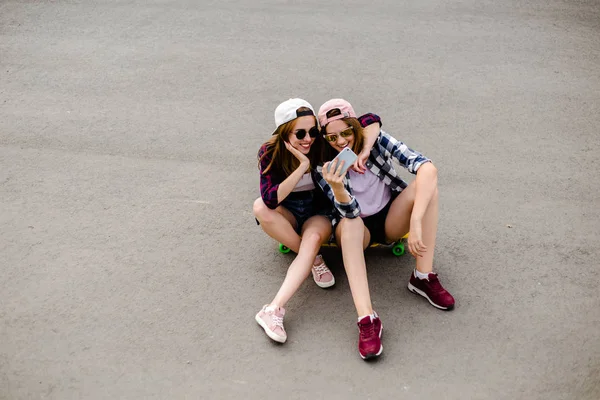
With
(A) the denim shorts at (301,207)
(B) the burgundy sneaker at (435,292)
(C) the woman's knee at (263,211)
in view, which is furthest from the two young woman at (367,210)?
(C) the woman's knee at (263,211)

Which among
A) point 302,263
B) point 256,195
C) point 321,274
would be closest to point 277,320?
point 302,263

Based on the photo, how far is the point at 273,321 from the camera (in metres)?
3.81

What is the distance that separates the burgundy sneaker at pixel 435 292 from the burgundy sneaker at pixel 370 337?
1.38 feet

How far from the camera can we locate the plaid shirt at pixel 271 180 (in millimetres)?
3811

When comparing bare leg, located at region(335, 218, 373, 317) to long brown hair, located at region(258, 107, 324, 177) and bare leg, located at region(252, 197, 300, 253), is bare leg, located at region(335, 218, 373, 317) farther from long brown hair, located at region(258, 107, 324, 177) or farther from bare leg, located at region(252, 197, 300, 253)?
long brown hair, located at region(258, 107, 324, 177)

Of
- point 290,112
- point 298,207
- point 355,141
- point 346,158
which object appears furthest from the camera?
point 298,207

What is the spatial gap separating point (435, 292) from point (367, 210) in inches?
25.3

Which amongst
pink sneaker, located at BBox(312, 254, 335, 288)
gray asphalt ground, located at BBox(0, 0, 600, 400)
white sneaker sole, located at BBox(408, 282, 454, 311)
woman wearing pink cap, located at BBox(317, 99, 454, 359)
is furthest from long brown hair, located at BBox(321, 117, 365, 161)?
white sneaker sole, located at BBox(408, 282, 454, 311)


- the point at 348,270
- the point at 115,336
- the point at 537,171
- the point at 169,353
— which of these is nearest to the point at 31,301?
the point at 115,336

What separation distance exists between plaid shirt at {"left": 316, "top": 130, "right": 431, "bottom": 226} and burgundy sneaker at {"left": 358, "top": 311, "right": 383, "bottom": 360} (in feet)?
2.06

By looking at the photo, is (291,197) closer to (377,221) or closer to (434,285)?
(377,221)

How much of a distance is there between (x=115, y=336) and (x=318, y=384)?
126cm

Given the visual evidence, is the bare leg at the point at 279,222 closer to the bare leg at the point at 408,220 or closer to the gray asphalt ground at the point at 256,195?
the gray asphalt ground at the point at 256,195

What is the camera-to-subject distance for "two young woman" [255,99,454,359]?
375 cm
